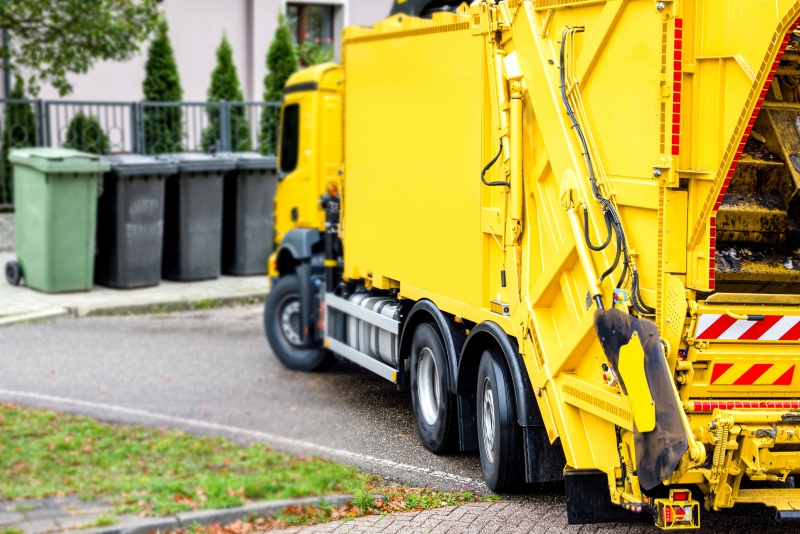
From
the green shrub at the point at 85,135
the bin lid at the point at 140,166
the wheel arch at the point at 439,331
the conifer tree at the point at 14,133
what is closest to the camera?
the wheel arch at the point at 439,331

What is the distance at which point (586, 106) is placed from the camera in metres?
5.49

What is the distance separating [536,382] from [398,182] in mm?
2309

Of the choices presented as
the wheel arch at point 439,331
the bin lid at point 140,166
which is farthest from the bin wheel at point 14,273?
the wheel arch at point 439,331

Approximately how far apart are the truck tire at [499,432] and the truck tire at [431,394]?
480 mm

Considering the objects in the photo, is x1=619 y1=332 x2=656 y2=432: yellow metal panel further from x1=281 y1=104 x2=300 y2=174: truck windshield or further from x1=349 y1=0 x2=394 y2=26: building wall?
x1=349 y1=0 x2=394 y2=26: building wall

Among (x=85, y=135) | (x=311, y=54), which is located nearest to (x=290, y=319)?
(x=85, y=135)

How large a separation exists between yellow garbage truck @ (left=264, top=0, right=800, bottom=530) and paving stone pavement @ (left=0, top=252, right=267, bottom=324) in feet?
19.1

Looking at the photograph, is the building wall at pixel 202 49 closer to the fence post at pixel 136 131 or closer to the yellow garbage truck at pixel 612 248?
the fence post at pixel 136 131

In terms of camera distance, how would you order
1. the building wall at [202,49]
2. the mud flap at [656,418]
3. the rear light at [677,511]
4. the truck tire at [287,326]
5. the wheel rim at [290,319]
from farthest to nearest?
the building wall at [202,49], the wheel rim at [290,319], the truck tire at [287,326], the rear light at [677,511], the mud flap at [656,418]

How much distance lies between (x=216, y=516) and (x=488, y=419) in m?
1.51

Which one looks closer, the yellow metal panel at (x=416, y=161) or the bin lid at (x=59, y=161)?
the yellow metal panel at (x=416, y=161)

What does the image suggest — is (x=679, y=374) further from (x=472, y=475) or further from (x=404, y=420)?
(x=404, y=420)

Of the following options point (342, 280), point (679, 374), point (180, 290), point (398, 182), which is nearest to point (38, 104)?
point (180, 290)

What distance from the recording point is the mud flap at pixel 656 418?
473cm
